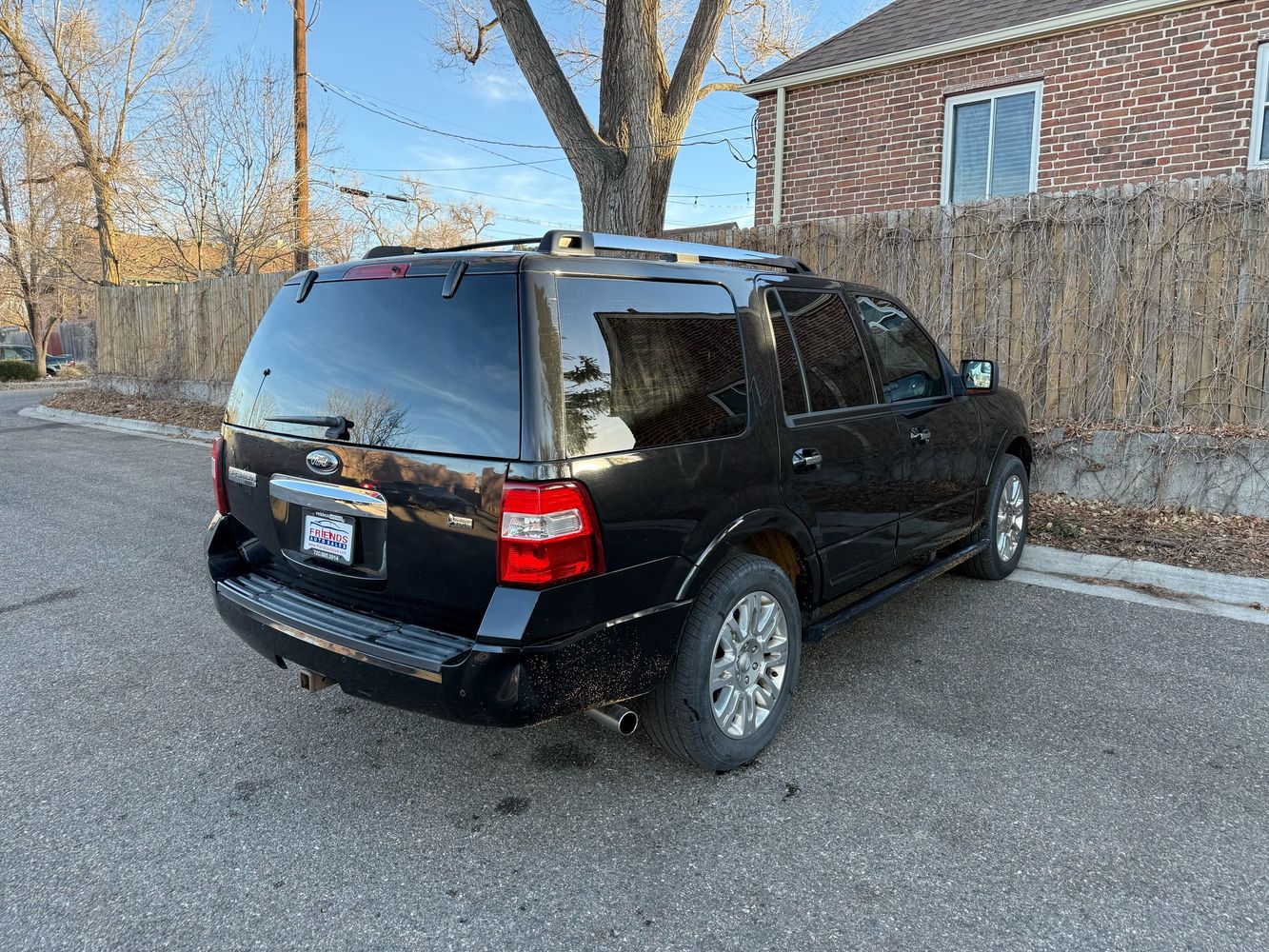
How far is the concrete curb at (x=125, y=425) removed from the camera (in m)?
12.0

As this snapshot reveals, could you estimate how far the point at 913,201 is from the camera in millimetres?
10398

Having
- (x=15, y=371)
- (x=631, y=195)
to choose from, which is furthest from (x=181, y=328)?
(x=15, y=371)

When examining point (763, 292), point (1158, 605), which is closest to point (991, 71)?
point (1158, 605)

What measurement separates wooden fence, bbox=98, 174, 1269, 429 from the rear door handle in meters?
4.64

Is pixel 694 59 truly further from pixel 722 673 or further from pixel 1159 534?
pixel 722 673

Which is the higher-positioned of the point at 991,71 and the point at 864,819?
the point at 991,71

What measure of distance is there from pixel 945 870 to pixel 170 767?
269 cm

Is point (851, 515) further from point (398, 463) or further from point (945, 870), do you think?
point (398, 463)

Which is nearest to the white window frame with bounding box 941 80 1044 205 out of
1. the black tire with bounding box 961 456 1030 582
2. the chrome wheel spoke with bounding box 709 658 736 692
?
the black tire with bounding box 961 456 1030 582

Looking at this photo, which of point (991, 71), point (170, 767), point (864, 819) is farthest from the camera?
point (991, 71)

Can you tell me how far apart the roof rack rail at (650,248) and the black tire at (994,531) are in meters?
2.00

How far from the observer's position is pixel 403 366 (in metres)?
2.72

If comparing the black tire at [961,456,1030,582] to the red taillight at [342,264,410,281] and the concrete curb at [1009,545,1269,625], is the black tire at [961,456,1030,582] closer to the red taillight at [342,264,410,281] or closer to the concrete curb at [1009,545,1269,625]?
the concrete curb at [1009,545,1269,625]

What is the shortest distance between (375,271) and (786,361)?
1.60 meters
